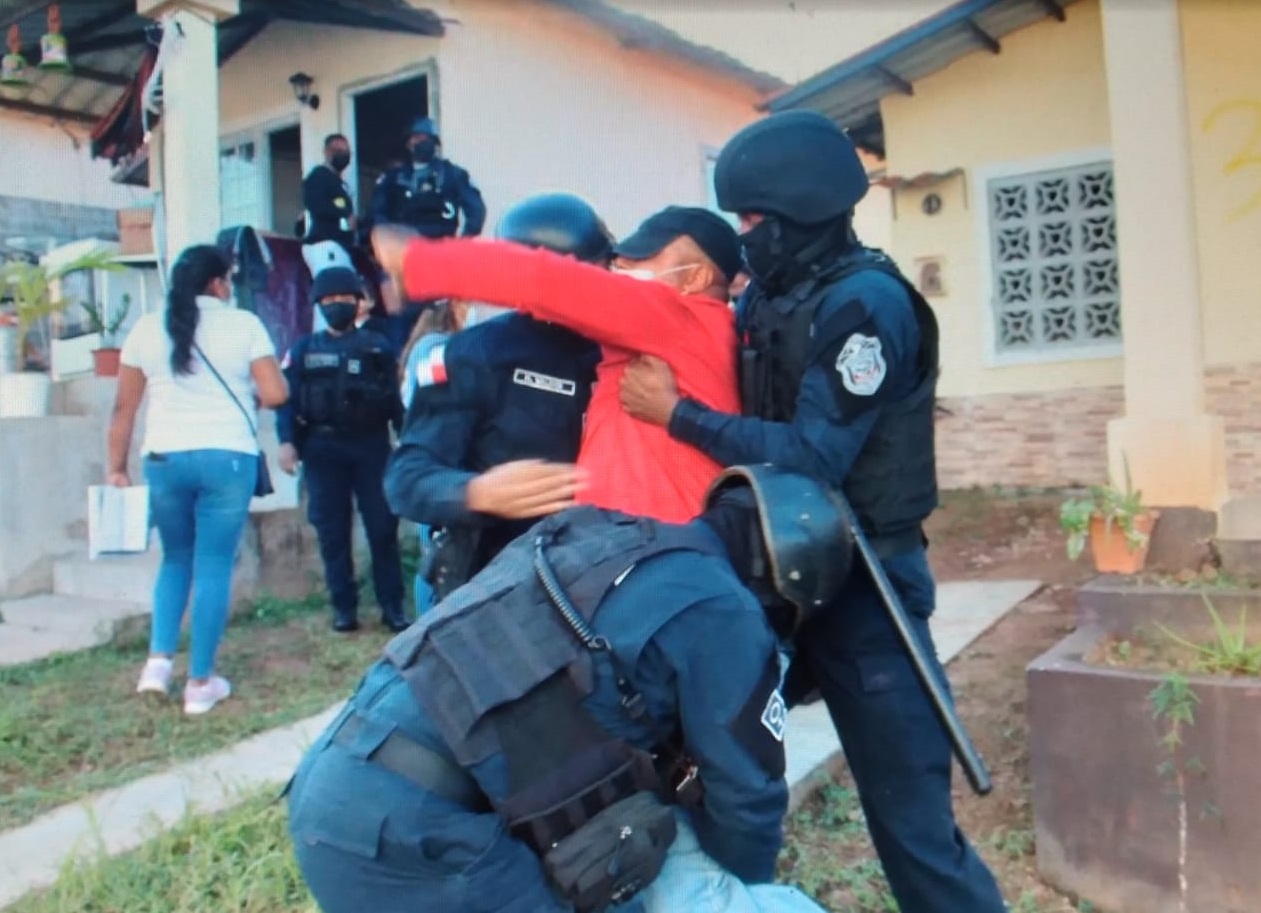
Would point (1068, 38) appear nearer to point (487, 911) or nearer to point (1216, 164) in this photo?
point (1216, 164)

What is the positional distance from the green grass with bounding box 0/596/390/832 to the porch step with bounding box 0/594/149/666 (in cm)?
11

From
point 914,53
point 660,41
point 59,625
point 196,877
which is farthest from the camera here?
point 660,41

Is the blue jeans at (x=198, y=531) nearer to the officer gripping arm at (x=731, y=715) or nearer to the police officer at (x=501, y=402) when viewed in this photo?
the police officer at (x=501, y=402)

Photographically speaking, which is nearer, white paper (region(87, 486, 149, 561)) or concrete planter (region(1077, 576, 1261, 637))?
concrete planter (region(1077, 576, 1261, 637))

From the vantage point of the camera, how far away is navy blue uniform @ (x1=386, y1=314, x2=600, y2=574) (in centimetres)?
228

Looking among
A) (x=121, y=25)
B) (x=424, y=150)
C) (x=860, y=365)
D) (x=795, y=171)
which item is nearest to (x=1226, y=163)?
(x=424, y=150)

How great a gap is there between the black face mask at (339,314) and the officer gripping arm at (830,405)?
135 inches

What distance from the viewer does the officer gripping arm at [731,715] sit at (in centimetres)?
155

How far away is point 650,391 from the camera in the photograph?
2111 millimetres

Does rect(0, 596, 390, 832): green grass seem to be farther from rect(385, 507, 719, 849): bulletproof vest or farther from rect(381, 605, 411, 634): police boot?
rect(385, 507, 719, 849): bulletproof vest

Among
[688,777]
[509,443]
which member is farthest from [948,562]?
[688,777]

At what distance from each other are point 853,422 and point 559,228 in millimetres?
687

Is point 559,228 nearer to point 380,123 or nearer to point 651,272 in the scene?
point 651,272

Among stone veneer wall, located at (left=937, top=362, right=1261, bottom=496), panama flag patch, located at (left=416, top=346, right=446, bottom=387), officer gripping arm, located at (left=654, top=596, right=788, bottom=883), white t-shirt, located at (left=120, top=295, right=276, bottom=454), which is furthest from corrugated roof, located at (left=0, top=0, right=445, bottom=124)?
officer gripping arm, located at (left=654, top=596, right=788, bottom=883)
